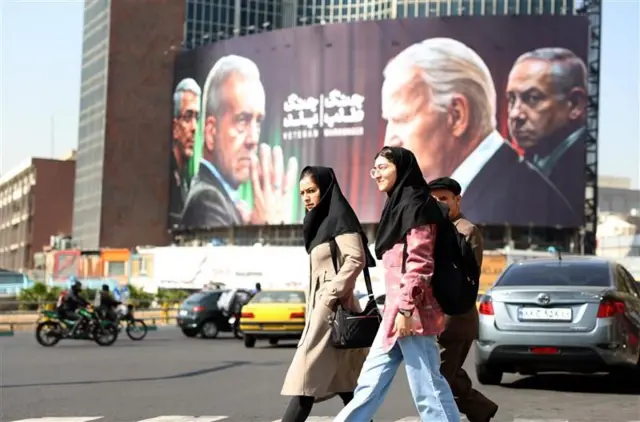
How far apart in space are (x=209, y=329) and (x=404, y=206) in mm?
24004

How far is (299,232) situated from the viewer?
286 ft

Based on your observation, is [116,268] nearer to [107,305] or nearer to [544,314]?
[107,305]

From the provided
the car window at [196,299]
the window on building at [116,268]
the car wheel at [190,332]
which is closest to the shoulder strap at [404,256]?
the car wheel at [190,332]

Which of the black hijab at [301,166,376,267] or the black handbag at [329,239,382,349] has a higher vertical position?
the black hijab at [301,166,376,267]

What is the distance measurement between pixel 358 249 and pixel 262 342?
20297mm

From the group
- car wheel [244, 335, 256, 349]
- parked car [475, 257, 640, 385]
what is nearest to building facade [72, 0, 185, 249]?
car wheel [244, 335, 256, 349]

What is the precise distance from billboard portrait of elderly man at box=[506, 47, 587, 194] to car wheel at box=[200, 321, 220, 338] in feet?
172

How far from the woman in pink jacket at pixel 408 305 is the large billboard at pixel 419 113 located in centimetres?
7233

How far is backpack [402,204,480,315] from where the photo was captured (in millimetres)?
5961

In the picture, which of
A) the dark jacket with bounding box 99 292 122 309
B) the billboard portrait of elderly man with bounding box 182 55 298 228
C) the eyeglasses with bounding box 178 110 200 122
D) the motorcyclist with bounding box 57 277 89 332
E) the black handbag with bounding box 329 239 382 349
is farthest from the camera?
the eyeglasses with bounding box 178 110 200 122

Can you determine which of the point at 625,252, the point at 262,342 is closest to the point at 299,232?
the point at 625,252

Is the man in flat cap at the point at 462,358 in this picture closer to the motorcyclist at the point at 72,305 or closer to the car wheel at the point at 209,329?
the motorcyclist at the point at 72,305

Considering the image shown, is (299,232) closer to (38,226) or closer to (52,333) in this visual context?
(38,226)

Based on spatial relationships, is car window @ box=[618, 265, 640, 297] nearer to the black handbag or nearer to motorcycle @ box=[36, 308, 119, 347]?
the black handbag
